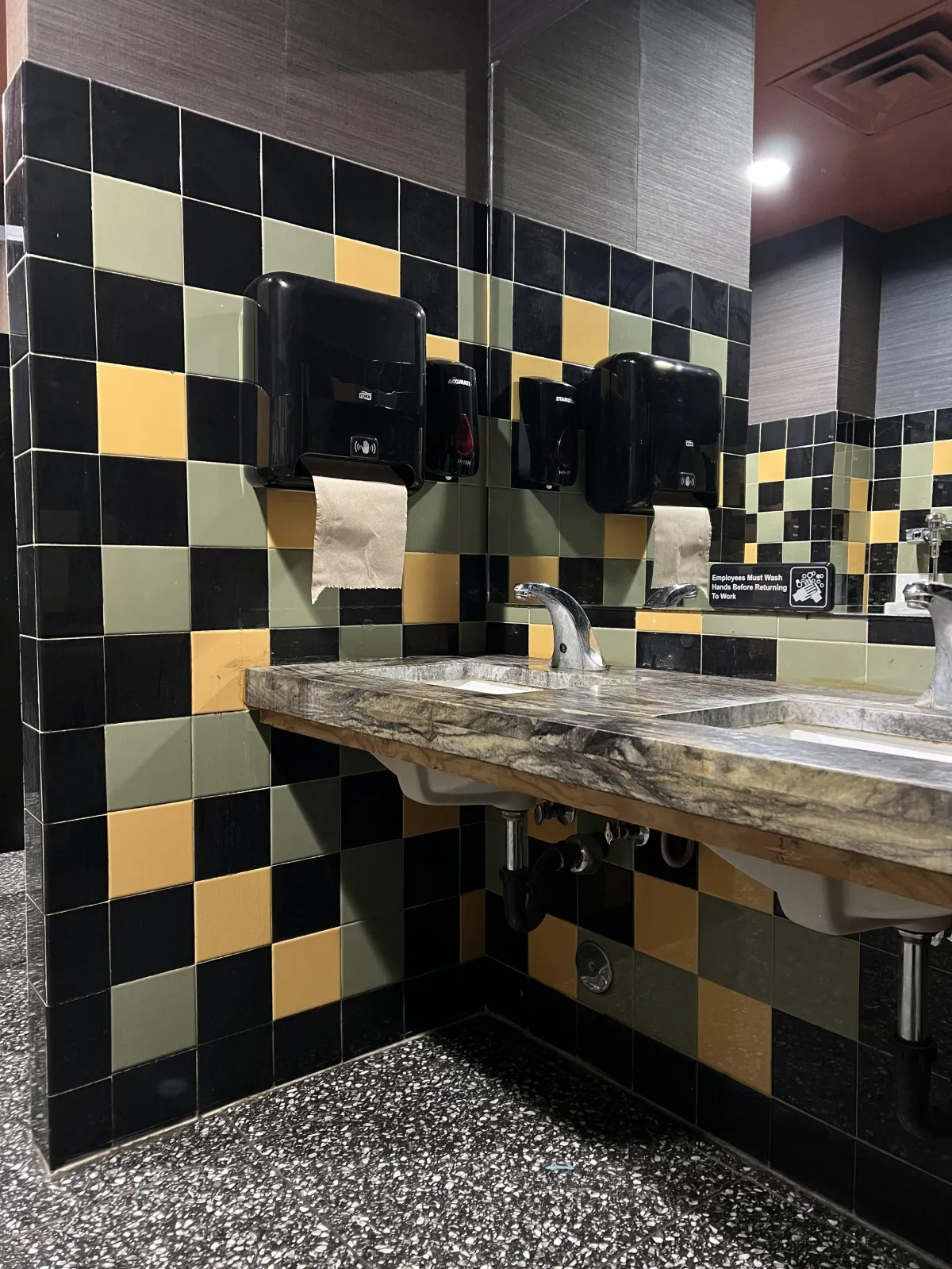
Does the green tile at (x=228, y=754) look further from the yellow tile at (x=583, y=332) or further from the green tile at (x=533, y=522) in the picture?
the yellow tile at (x=583, y=332)

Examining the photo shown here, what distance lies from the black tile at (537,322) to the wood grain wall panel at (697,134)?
Answer: 0.24m

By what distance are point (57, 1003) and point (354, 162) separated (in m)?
1.66

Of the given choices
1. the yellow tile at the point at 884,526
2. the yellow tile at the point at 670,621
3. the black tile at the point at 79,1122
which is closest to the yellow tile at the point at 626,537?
the yellow tile at the point at 670,621

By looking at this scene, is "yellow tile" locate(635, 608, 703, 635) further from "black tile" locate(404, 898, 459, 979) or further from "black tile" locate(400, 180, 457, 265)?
"black tile" locate(400, 180, 457, 265)

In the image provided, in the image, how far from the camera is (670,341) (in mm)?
1710

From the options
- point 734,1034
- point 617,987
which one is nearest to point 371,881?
point 617,987

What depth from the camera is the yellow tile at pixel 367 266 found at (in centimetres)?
178

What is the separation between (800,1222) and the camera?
4.51 feet

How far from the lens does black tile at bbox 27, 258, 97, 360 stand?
1.44m

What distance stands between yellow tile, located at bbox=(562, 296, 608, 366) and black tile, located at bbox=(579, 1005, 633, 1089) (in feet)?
4.44

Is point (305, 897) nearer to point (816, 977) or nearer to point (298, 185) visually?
point (816, 977)

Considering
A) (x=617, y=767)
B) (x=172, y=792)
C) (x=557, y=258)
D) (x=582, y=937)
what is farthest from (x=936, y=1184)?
(x=557, y=258)

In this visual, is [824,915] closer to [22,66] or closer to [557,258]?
[557,258]

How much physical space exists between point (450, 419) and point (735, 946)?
1170 mm
